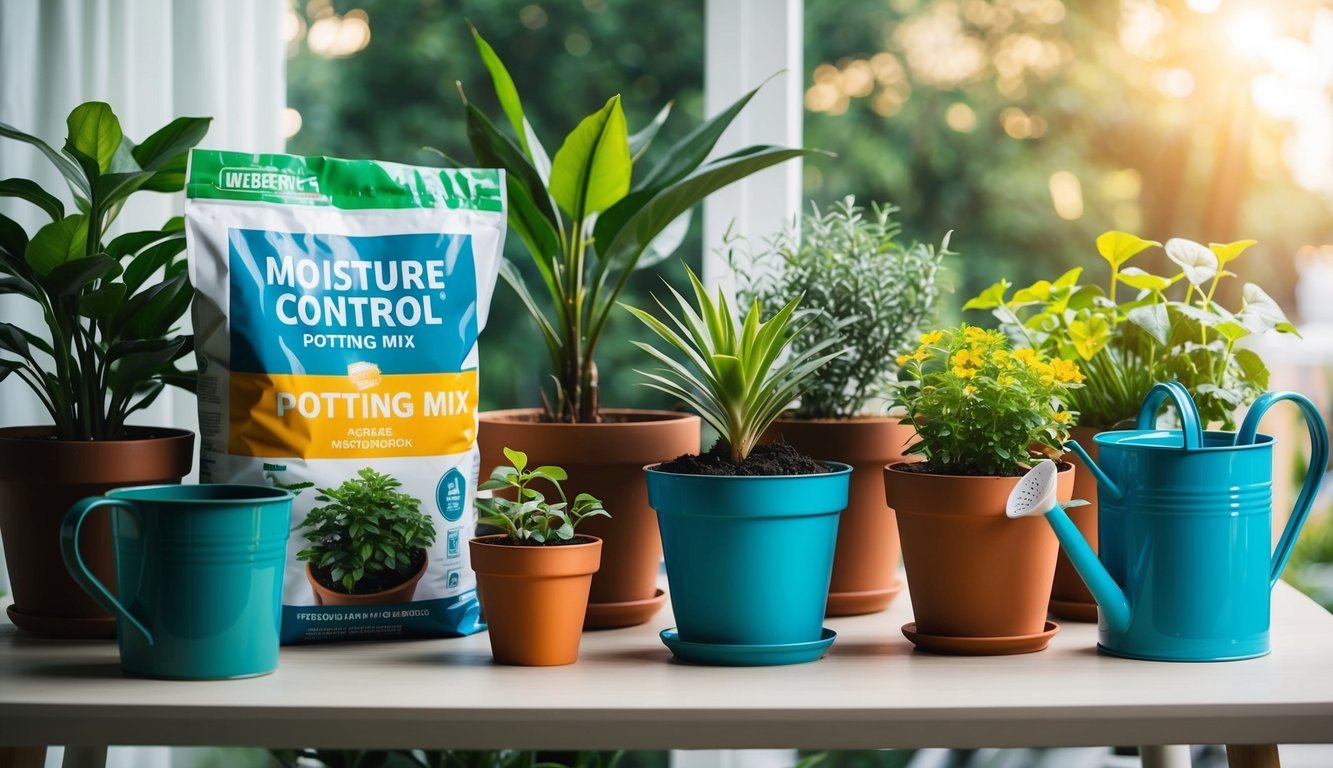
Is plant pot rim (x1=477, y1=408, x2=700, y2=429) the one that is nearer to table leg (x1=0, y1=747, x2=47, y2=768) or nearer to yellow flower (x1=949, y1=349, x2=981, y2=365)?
yellow flower (x1=949, y1=349, x2=981, y2=365)

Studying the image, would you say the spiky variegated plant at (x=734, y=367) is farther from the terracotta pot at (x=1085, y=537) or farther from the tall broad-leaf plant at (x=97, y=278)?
the tall broad-leaf plant at (x=97, y=278)

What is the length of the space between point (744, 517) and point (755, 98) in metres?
0.74

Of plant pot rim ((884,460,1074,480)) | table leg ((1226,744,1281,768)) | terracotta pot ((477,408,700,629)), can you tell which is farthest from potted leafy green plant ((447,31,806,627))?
table leg ((1226,744,1281,768))

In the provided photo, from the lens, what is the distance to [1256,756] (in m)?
0.86

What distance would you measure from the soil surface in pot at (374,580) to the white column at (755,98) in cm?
59

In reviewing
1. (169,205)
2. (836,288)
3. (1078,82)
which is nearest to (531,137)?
(836,288)

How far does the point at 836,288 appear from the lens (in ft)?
3.62

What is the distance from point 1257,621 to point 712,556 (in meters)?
0.45

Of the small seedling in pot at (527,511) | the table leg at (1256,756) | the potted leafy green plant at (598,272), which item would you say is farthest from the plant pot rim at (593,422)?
the table leg at (1256,756)

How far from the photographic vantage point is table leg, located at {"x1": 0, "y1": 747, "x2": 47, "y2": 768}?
83 centimetres

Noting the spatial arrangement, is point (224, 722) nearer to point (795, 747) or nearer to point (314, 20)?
point (795, 747)

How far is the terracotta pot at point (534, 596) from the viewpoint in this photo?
0.85 m

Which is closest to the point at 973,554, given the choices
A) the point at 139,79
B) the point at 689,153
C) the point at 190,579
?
the point at 689,153

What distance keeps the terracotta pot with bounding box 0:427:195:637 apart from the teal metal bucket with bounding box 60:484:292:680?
0.13 m
